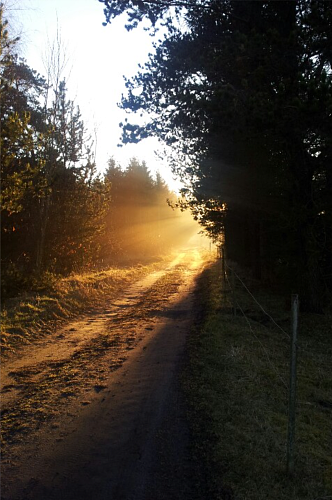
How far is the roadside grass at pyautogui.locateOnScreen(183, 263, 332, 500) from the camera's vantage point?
13.0 feet

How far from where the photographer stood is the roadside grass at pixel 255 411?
396 centimetres

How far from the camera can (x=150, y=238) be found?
169ft

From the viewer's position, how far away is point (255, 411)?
18.1ft

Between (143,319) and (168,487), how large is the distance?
25.5ft

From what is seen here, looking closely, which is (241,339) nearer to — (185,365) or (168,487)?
(185,365)

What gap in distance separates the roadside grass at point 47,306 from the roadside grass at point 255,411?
12.7ft

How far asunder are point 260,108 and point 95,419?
714 centimetres

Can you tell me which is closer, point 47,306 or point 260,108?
point 260,108

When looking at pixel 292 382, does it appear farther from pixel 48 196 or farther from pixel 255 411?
pixel 48 196

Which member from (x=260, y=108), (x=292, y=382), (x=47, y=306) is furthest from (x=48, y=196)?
(x=292, y=382)

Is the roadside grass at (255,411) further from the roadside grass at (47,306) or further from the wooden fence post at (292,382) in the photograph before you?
the roadside grass at (47,306)

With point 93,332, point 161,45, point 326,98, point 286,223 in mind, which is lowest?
point 93,332

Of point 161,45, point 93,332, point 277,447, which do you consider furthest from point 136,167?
point 277,447

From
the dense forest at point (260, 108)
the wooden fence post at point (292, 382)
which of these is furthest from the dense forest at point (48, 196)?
the wooden fence post at point (292, 382)
